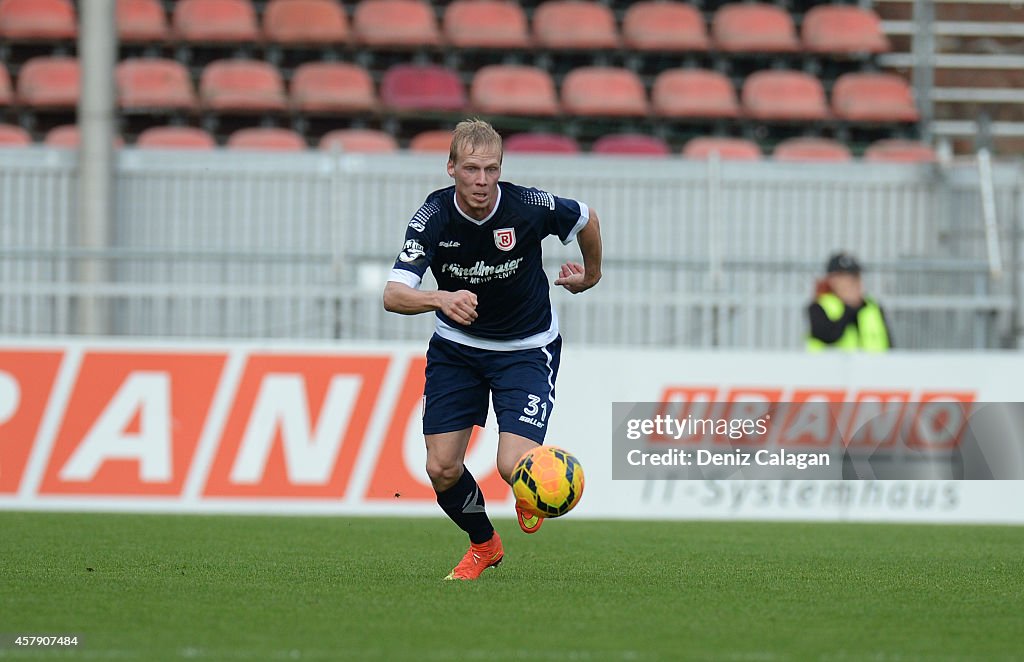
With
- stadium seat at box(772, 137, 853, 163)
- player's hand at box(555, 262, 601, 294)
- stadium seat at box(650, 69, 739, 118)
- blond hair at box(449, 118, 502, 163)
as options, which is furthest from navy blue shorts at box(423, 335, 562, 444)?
stadium seat at box(650, 69, 739, 118)

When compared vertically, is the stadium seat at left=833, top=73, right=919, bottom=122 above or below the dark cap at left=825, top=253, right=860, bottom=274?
above

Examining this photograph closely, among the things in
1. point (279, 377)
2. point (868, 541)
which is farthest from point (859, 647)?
point (279, 377)

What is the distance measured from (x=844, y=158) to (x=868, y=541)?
8080mm

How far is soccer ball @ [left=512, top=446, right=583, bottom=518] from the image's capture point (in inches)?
251

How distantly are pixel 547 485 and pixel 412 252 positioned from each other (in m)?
1.14

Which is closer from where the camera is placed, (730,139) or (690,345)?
(690,345)

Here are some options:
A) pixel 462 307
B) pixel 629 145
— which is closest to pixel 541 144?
pixel 629 145

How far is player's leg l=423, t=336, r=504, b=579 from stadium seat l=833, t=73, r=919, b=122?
42.7 ft

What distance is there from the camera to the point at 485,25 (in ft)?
64.3

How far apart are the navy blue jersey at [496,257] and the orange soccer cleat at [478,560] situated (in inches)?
36.8

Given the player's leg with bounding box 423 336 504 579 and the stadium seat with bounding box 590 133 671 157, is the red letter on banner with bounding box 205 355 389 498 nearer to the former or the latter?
the player's leg with bounding box 423 336 504 579

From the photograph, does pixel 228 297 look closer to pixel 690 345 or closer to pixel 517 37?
pixel 690 345

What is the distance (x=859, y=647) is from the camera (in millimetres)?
5148

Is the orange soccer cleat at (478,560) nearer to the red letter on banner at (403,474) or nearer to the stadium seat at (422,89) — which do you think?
the red letter on banner at (403,474)
